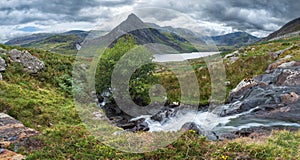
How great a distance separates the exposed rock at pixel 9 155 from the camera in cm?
1140

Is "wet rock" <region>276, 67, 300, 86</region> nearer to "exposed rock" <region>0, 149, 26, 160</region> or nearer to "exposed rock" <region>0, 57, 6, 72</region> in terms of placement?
"exposed rock" <region>0, 149, 26, 160</region>

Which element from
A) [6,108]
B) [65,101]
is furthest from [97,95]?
[6,108]

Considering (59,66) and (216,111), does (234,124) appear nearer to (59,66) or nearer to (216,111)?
(216,111)

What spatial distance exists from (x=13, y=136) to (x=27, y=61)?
1738 cm

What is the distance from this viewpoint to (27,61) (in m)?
28.9

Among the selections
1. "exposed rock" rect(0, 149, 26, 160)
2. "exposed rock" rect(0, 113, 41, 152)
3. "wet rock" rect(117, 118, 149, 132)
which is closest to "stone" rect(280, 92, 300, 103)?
"wet rock" rect(117, 118, 149, 132)

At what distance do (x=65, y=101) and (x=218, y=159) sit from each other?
16.9 metres

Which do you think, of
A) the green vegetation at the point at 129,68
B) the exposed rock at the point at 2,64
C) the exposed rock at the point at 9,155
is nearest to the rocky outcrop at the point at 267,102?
the green vegetation at the point at 129,68

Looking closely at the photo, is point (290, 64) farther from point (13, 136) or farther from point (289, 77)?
point (13, 136)

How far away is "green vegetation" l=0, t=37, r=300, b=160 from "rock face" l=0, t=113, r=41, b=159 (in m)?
0.54

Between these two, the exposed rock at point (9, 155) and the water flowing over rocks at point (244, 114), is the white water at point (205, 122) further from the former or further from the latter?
the exposed rock at point (9, 155)

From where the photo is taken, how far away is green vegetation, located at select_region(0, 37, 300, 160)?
11734 mm

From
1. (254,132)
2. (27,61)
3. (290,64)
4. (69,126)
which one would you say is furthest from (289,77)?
(27,61)

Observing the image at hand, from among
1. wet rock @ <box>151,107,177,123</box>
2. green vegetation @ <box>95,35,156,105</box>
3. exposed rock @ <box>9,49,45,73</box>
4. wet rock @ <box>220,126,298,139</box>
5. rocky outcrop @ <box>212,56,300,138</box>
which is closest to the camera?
wet rock @ <box>220,126,298,139</box>
